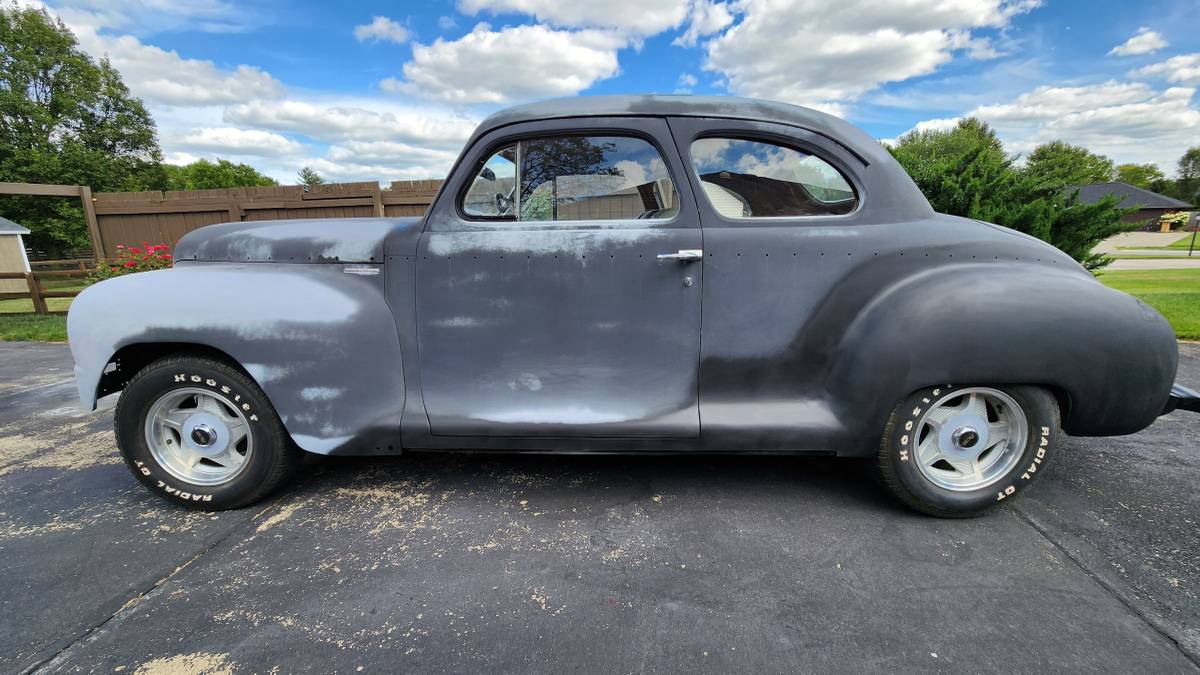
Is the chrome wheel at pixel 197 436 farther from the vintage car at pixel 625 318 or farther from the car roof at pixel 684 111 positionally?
the car roof at pixel 684 111

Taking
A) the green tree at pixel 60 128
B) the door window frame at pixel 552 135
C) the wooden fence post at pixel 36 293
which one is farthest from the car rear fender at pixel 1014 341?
the green tree at pixel 60 128

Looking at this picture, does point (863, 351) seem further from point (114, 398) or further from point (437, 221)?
point (114, 398)

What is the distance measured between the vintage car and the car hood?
0.06ft

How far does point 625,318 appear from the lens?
2.44m

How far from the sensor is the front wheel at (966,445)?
93.1 inches

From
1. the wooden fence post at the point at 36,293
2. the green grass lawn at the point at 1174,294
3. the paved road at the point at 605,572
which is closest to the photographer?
the paved road at the point at 605,572

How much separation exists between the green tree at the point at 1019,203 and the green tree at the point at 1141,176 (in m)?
113

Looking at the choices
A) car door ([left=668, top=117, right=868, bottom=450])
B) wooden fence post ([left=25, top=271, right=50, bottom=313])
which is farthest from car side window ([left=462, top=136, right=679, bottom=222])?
wooden fence post ([left=25, top=271, right=50, bottom=313])

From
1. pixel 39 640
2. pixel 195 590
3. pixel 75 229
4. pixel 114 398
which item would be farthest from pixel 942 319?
pixel 75 229

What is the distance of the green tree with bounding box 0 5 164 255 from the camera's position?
97.6ft

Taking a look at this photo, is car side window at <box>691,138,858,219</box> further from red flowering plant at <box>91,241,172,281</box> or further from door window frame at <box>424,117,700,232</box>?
red flowering plant at <box>91,241,172,281</box>

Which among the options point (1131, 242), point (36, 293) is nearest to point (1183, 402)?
point (36, 293)

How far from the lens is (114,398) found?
4.62 m

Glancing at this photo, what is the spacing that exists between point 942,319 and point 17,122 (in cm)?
5039
